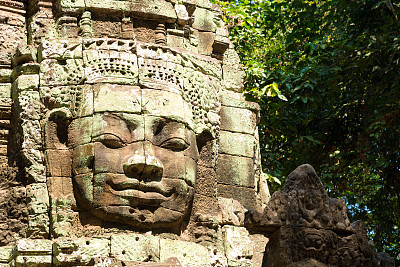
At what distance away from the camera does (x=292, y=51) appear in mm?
17938

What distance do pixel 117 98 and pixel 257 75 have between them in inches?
231

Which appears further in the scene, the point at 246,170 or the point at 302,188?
the point at 246,170

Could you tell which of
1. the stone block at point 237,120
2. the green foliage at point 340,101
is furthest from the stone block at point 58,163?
the green foliage at point 340,101

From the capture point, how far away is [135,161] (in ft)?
33.3

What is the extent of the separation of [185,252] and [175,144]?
51.3 inches

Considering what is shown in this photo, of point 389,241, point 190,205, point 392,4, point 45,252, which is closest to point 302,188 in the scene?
point 190,205

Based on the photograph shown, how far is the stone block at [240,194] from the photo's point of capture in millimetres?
11398

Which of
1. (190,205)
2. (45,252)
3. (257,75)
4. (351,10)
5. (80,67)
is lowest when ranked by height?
(45,252)

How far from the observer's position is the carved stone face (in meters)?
10.2

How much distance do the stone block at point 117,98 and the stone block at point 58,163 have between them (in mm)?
692

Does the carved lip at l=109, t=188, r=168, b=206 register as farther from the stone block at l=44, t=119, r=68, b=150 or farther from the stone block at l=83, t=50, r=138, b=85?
the stone block at l=83, t=50, r=138, b=85

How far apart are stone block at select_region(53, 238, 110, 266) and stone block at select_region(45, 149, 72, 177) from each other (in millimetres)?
892

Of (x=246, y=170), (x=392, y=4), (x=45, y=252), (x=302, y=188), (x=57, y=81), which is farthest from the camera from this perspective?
(x=392, y=4)

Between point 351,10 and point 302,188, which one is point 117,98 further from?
point 351,10
